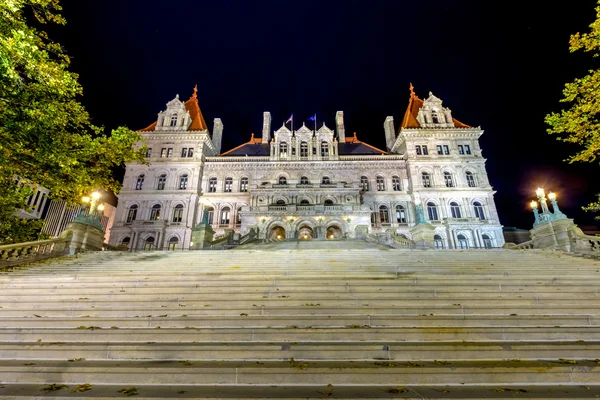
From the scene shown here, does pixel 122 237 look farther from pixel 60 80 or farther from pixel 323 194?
pixel 60 80

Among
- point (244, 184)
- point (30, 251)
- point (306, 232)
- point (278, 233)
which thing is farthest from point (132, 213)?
point (30, 251)

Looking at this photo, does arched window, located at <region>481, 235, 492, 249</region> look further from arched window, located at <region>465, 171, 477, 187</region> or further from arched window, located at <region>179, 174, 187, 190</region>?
arched window, located at <region>179, 174, 187, 190</region>

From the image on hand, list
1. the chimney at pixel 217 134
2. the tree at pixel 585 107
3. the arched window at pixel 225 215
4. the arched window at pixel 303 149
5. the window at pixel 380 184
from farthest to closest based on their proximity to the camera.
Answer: the chimney at pixel 217 134, the arched window at pixel 303 149, the window at pixel 380 184, the arched window at pixel 225 215, the tree at pixel 585 107

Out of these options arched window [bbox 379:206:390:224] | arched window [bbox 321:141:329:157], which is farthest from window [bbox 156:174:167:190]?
arched window [bbox 379:206:390:224]

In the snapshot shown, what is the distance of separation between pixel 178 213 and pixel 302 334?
32.3 metres

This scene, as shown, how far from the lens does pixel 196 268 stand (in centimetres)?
1048

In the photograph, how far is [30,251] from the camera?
11406mm

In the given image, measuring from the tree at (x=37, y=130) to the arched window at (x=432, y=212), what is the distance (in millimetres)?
31014

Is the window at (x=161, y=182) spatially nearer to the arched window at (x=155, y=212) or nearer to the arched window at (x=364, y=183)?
the arched window at (x=155, y=212)

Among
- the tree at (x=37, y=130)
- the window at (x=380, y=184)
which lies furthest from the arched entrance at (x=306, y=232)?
the tree at (x=37, y=130)

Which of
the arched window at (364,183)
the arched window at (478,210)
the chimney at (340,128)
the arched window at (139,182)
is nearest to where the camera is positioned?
the arched window at (478,210)

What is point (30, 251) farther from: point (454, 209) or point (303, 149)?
point (454, 209)

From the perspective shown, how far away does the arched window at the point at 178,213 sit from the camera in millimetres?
33438

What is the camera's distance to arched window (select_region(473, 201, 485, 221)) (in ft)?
107
